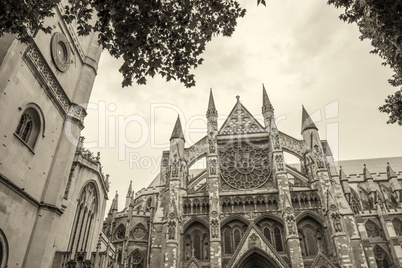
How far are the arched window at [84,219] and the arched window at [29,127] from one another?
705cm

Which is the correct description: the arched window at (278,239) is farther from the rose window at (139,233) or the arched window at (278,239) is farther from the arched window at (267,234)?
the rose window at (139,233)

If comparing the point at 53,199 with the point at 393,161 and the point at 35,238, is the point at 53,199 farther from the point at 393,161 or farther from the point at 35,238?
the point at 393,161

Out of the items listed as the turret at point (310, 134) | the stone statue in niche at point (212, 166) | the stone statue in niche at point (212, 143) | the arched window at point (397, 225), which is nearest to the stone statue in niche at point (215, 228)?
the stone statue in niche at point (212, 166)

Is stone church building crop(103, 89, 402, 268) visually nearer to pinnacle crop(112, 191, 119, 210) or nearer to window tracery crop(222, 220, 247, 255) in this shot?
window tracery crop(222, 220, 247, 255)

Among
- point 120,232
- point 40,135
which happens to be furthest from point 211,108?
point 40,135

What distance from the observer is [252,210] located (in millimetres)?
24125

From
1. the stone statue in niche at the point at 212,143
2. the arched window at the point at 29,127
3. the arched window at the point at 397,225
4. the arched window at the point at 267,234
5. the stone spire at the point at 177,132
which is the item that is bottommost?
the arched window at the point at 267,234

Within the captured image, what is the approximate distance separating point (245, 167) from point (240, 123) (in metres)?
5.13

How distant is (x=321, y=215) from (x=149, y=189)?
24.2 m

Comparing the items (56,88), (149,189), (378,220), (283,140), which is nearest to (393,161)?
(378,220)

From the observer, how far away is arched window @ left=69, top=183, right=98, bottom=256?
16.3m

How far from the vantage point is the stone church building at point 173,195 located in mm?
10227

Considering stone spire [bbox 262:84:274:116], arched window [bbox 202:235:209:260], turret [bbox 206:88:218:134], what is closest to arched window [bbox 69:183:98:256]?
arched window [bbox 202:235:209:260]

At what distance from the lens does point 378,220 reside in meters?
32.8
